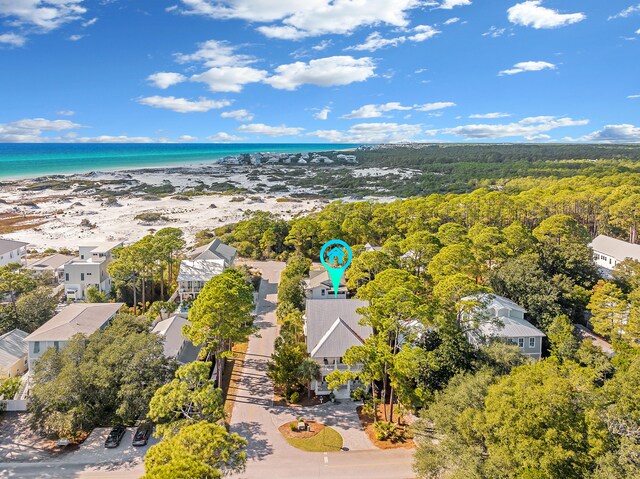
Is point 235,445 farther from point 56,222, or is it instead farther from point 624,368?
point 56,222

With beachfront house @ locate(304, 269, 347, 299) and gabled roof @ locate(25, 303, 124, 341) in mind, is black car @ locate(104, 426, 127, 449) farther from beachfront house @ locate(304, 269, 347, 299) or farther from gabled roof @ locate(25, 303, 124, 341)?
beachfront house @ locate(304, 269, 347, 299)

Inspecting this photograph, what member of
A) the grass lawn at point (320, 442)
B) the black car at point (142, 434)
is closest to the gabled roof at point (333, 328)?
the grass lawn at point (320, 442)

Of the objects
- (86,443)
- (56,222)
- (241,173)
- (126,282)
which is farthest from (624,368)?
(241,173)

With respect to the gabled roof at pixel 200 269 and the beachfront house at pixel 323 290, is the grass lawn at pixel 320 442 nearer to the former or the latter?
the beachfront house at pixel 323 290

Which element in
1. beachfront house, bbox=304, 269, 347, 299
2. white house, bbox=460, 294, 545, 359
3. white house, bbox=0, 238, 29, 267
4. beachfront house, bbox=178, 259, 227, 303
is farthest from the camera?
white house, bbox=0, 238, 29, 267

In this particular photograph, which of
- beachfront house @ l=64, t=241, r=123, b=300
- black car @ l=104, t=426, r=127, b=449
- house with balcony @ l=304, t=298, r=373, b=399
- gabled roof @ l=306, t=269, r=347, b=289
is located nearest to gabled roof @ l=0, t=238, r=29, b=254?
beachfront house @ l=64, t=241, r=123, b=300

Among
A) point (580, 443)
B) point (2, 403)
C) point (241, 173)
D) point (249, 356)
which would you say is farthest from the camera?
point (241, 173)
